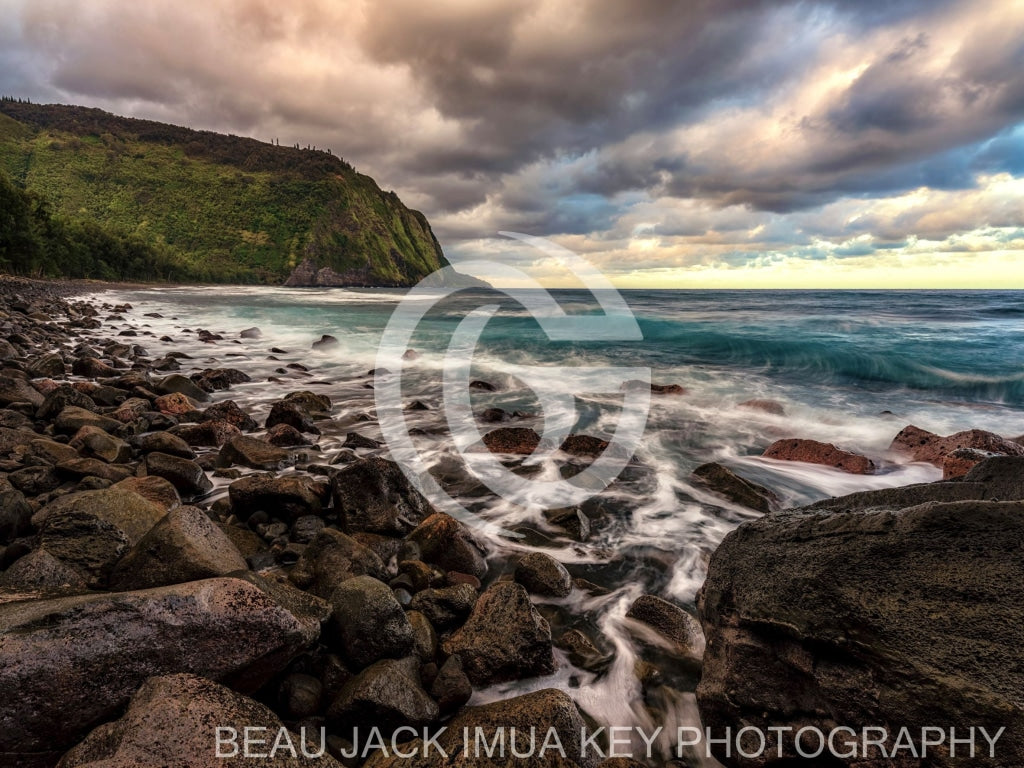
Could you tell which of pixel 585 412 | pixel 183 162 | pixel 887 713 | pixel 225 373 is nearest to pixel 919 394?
pixel 585 412

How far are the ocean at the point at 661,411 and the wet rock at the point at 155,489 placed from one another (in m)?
1.01

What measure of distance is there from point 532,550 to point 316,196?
541 feet

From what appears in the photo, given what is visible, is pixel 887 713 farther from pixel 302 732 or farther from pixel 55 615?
pixel 55 615

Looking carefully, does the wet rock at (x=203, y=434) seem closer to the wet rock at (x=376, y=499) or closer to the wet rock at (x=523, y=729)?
the wet rock at (x=376, y=499)

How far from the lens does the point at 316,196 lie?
479 ft

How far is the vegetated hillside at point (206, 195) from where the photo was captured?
371 ft

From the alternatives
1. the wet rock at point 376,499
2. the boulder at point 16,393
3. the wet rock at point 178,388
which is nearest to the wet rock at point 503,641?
the wet rock at point 376,499

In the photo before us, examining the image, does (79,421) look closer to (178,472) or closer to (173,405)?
(173,405)

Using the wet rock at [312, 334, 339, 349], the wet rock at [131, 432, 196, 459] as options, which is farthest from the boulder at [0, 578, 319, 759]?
the wet rock at [312, 334, 339, 349]

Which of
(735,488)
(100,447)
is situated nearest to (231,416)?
(100,447)

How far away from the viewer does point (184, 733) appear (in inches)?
71.7

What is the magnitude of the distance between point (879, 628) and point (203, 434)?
788 cm

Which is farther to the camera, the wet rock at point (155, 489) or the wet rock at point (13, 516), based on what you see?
the wet rock at point (155, 489)

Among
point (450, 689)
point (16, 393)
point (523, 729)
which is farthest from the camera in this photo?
point (16, 393)
